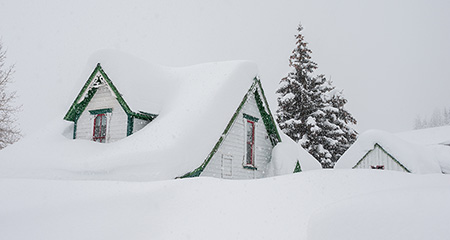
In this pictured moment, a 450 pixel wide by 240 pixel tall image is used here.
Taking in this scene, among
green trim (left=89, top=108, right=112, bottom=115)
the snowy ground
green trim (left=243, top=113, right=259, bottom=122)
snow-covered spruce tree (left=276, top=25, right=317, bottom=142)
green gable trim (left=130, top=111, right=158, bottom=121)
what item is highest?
snow-covered spruce tree (left=276, top=25, right=317, bottom=142)

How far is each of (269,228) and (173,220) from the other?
3.66 feet

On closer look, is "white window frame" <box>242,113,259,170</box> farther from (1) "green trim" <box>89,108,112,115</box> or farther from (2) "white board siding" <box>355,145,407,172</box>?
(2) "white board siding" <box>355,145,407,172</box>

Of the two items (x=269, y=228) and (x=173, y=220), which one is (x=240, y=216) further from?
(x=173, y=220)

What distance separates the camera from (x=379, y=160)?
55.8ft

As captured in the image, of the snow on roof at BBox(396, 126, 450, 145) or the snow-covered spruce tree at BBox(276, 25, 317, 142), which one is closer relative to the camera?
the snow on roof at BBox(396, 126, 450, 145)

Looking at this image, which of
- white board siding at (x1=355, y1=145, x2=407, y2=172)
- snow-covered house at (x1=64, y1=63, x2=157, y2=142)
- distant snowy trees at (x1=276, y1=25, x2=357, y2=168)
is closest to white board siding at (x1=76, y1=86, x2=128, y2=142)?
snow-covered house at (x1=64, y1=63, x2=157, y2=142)

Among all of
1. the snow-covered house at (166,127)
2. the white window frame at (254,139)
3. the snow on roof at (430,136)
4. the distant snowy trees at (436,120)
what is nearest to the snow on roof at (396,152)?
the snow-covered house at (166,127)

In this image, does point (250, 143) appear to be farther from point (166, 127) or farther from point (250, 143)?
point (166, 127)

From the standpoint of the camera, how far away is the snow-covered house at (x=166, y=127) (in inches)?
376

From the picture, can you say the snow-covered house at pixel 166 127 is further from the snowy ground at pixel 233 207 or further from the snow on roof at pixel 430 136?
the snow on roof at pixel 430 136

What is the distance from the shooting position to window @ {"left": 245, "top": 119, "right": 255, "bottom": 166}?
518 inches

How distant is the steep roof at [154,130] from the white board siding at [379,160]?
7.80 meters

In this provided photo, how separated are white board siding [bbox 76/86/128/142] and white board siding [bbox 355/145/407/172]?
12.3m

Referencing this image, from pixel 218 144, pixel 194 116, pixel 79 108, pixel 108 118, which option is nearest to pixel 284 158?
pixel 218 144
